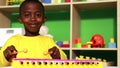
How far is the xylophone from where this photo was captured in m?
0.52

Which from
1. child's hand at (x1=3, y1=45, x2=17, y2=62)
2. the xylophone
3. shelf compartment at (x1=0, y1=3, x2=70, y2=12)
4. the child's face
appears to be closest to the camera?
the xylophone

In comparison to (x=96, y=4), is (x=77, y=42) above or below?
below

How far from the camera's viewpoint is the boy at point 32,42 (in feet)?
2.64

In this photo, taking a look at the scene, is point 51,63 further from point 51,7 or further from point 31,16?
point 51,7

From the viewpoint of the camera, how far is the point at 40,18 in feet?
2.91

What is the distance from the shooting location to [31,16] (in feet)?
2.84

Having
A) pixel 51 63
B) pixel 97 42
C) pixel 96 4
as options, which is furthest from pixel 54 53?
pixel 96 4

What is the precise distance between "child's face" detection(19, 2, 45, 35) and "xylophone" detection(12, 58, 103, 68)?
0.36 m

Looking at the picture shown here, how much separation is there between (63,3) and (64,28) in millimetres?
331

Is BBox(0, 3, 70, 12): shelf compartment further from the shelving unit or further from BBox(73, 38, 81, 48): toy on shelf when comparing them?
BBox(73, 38, 81, 48): toy on shelf

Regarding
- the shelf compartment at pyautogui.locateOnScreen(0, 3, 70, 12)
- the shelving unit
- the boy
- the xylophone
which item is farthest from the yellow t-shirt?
the shelf compartment at pyautogui.locateOnScreen(0, 3, 70, 12)

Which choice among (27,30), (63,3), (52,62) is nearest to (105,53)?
(63,3)

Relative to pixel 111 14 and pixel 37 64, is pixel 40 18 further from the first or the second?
pixel 111 14

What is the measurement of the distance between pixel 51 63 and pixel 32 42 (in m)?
0.35
